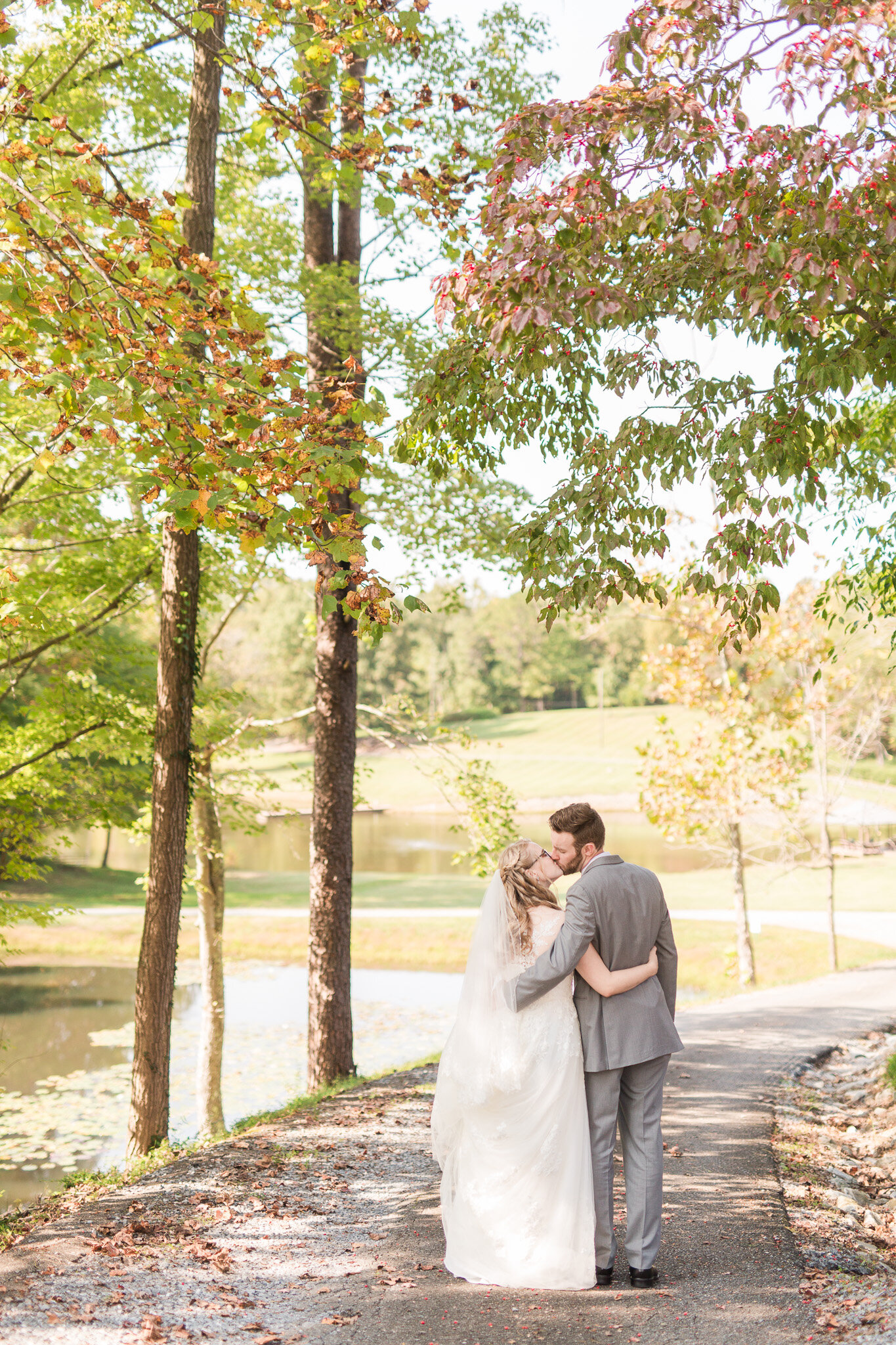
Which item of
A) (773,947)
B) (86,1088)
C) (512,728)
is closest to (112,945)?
(86,1088)

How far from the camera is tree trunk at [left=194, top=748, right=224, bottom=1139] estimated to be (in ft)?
42.3

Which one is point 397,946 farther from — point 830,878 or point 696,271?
point 696,271

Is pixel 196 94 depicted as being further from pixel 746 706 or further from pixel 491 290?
pixel 746 706

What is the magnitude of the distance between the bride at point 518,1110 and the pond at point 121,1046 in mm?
7738

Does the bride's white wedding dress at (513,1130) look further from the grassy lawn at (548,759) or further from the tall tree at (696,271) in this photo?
the grassy lawn at (548,759)

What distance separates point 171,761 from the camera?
8203 millimetres

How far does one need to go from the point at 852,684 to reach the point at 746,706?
257 centimetres

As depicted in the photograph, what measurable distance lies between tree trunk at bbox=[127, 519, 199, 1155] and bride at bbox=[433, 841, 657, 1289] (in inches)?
153

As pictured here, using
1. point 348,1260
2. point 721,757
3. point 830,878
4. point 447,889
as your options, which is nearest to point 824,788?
point 830,878

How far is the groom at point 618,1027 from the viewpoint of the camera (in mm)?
4492

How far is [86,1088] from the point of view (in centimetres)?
1589

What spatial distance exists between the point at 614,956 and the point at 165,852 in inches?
186

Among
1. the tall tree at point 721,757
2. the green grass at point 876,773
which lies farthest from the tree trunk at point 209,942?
the green grass at point 876,773

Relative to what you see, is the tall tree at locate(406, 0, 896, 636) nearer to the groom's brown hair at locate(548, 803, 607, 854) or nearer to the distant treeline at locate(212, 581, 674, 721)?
the groom's brown hair at locate(548, 803, 607, 854)
